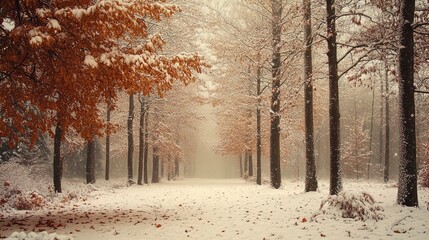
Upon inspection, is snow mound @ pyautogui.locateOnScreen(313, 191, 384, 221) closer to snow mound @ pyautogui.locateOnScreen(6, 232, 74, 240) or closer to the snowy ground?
the snowy ground

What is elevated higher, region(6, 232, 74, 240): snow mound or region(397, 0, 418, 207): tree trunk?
region(397, 0, 418, 207): tree trunk

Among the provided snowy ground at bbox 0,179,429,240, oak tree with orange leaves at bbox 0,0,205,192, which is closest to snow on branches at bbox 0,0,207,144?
oak tree with orange leaves at bbox 0,0,205,192

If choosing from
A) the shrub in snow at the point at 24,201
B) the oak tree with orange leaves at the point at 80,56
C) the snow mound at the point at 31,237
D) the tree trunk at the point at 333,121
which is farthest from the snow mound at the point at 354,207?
the shrub in snow at the point at 24,201

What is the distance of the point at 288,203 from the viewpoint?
1137 centimetres

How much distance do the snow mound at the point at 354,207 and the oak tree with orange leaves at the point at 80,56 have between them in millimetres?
4983

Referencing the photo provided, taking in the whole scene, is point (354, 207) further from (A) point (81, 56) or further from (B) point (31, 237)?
(A) point (81, 56)

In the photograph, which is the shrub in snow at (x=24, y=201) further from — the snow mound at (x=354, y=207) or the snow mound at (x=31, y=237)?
the snow mound at (x=354, y=207)

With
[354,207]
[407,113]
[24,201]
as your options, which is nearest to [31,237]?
[354,207]

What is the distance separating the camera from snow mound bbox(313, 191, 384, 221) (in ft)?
25.8

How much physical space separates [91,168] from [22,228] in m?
14.3

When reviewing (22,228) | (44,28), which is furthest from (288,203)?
(44,28)

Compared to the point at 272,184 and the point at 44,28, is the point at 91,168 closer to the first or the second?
the point at 272,184

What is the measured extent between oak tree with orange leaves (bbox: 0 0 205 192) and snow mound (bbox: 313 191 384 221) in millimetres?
4983

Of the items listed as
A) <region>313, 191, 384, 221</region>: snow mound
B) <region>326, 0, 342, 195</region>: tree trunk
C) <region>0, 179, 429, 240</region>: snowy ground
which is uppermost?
<region>326, 0, 342, 195</region>: tree trunk
